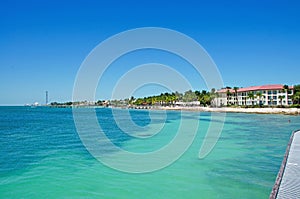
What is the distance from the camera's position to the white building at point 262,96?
94.8m

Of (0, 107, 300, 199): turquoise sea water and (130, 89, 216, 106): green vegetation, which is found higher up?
(130, 89, 216, 106): green vegetation

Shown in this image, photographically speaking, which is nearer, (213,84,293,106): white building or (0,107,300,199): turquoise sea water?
(0,107,300,199): turquoise sea water

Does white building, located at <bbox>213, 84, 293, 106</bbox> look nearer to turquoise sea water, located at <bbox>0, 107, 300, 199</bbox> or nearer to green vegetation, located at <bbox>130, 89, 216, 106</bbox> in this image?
green vegetation, located at <bbox>130, 89, 216, 106</bbox>

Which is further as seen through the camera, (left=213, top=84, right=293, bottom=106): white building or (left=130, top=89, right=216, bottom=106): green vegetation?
(left=130, top=89, right=216, bottom=106): green vegetation

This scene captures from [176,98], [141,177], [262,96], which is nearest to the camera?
[141,177]

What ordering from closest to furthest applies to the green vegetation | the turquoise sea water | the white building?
the turquoise sea water → the white building → the green vegetation

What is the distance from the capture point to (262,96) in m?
101

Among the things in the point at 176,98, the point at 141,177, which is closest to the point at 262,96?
the point at 176,98

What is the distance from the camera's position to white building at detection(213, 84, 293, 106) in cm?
9475

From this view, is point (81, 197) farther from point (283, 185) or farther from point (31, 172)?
point (283, 185)

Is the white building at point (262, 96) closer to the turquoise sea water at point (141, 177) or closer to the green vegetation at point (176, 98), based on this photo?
the green vegetation at point (176, 98)

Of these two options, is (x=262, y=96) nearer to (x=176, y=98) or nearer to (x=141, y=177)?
(x=176, y=98)

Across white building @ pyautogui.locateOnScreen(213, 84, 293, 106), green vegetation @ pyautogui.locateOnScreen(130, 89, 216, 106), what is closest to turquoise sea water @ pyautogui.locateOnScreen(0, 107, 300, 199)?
white building @ pyautogui.locateOnScreen(213, 84, 293, 106)

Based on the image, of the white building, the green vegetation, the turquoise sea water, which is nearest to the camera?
the turquoise sea water
